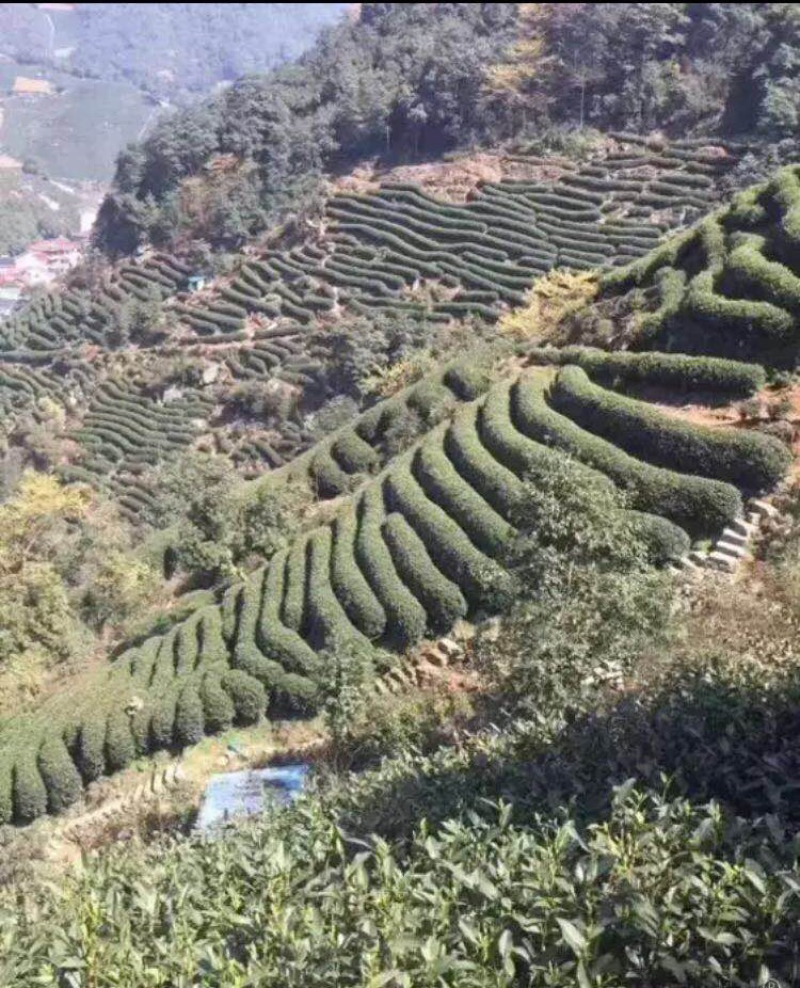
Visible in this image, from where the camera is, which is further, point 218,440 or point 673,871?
point 218,440

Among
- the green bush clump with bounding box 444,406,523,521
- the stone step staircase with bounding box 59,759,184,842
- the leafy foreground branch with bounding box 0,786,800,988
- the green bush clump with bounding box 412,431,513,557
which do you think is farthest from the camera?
the green bush clump with bounding box 444,406,523,521

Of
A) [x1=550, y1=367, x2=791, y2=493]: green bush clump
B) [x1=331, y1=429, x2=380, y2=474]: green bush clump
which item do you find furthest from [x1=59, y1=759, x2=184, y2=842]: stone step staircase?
[x1=331, y1=429, x2=380, y2=474]: green bush clump

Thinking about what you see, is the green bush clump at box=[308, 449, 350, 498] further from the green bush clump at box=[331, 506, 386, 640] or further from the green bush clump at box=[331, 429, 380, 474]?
the green bush clump at box=[331, 506, 386, 640]

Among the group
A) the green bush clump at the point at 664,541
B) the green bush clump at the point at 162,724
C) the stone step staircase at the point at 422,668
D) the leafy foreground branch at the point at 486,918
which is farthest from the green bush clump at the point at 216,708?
the leafy foreground branch at the point at 486,918

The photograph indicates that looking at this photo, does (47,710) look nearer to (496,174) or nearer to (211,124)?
(496,174)

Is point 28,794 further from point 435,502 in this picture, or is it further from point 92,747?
point 435,502

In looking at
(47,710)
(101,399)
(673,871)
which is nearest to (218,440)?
(101,399)
